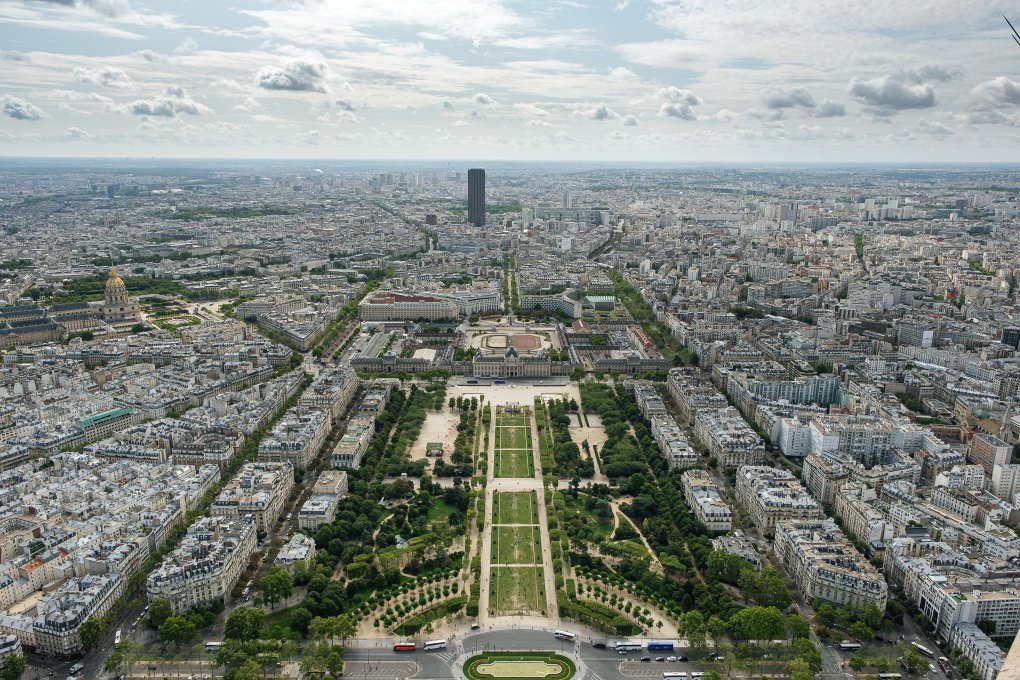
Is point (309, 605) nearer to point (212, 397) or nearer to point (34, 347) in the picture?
point (212, 397)

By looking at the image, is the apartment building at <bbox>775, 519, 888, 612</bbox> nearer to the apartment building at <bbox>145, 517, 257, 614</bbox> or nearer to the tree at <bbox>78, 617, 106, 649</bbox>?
the apartment building at <bbox>145, 517, 257, 614</bbox>

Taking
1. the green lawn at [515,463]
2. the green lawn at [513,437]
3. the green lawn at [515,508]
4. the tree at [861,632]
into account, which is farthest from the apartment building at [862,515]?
the green lawn at [513,437]

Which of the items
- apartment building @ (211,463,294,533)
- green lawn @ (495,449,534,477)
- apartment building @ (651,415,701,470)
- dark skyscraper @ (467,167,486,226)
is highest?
dark skyscraper @ (467,167,486,226)

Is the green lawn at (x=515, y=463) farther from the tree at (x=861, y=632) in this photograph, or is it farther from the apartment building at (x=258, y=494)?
the tree at (x=861, y=632)

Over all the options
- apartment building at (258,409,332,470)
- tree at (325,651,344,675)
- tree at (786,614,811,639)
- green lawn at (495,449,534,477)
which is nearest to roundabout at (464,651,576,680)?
tree at (325,651,344,675)

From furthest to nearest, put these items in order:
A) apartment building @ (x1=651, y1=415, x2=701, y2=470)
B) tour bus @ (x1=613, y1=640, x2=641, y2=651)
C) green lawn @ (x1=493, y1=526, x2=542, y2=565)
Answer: apartment building @ (x1=651, y1=415, x2=701, y2=470), green lawn @ (x1=493, y1=526, x2=542, y2=565), tour bus @ (x1=613, y1=640, x2=641, y2=651)
